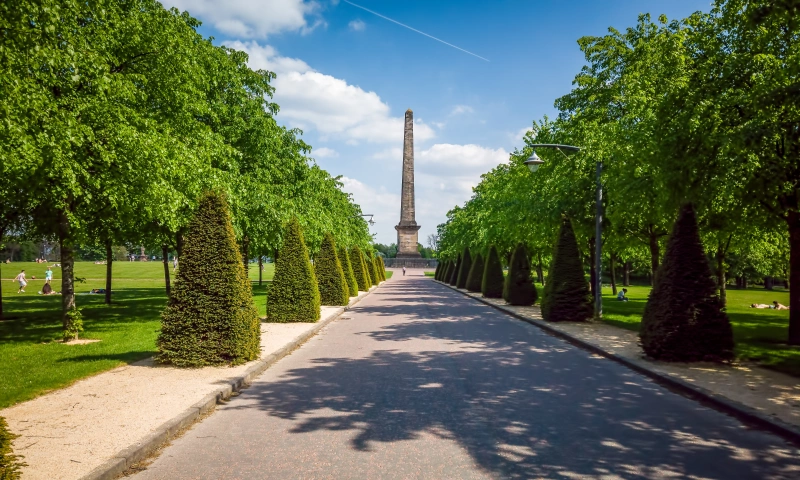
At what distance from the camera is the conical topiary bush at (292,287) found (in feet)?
57.3

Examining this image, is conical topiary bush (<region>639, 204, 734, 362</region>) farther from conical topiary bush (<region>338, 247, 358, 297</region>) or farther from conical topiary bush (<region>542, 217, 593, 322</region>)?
conical topiary bush (<region>338, 247, 358, 297</region>)

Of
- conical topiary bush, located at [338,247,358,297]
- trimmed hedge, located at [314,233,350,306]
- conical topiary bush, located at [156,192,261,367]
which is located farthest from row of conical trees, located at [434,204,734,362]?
conical topiary bush, located at [338,247,358,297]

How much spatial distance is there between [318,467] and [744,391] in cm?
640

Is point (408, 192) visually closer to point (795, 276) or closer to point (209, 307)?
point (795, 276)

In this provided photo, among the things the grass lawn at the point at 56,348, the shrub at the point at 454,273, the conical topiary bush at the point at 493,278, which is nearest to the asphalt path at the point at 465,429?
the grass lawn at the point at 56,348

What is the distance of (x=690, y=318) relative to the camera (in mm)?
9961

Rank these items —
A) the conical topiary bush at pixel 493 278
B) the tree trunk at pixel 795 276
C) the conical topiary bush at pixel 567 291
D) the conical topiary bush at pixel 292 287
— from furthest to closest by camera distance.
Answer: the conical topiary bush at pixel 493 278, the conical topiary bush at pixel 567 291, the conical topiary bush at pixel 292 287, the tree trunk at pixel 795 276

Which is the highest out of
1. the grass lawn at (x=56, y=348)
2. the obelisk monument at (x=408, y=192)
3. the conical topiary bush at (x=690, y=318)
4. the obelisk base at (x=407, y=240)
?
the obelisk monument at (x=408, y=192)

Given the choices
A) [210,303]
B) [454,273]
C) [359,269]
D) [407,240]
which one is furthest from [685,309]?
→ [407,240]

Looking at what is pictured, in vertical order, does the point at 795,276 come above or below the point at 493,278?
above

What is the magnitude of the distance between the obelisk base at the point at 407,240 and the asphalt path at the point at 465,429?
74.4 m

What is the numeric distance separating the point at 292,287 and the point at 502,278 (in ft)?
51.7

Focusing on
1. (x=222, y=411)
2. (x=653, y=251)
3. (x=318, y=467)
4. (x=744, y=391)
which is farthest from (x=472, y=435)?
(x=653, y=251)

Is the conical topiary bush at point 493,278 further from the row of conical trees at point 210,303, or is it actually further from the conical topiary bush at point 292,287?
the row of conical trees at point 210,303
